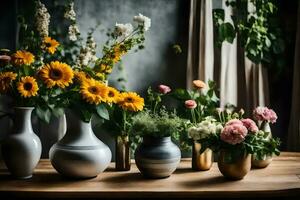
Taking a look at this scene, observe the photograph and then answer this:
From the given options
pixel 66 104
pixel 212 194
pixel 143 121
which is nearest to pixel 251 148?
pixel 212 194

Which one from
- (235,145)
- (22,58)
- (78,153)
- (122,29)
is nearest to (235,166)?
(235,145)

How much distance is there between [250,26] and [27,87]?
1.30 m

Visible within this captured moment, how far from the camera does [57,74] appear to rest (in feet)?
5.75

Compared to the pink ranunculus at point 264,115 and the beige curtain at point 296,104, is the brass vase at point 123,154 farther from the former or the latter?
the beige curtain at point 296,104

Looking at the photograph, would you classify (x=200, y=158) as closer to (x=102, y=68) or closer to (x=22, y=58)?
(x=102, y=68)

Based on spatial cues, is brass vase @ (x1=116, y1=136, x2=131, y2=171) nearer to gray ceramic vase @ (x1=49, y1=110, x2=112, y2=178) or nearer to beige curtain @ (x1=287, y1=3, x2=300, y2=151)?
gray ceramic vase @ (x1=49, y1=110, x2=112, y2=178)

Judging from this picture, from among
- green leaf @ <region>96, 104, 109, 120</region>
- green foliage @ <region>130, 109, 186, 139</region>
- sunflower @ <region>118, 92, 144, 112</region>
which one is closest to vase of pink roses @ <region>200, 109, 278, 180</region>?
green foliage @ <region>130, 109, 186, 139</region>

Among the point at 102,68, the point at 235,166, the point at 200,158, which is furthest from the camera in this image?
the point at 200,158

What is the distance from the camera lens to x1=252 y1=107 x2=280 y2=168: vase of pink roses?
186cm

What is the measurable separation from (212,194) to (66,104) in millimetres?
711

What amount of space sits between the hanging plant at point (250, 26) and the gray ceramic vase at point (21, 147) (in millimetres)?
1168

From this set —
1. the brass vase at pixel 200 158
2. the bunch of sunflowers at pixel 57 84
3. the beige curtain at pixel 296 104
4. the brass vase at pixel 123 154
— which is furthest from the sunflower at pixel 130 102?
the beige curtain at pixel 296 104

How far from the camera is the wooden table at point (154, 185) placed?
166cm

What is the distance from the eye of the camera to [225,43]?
244cm
